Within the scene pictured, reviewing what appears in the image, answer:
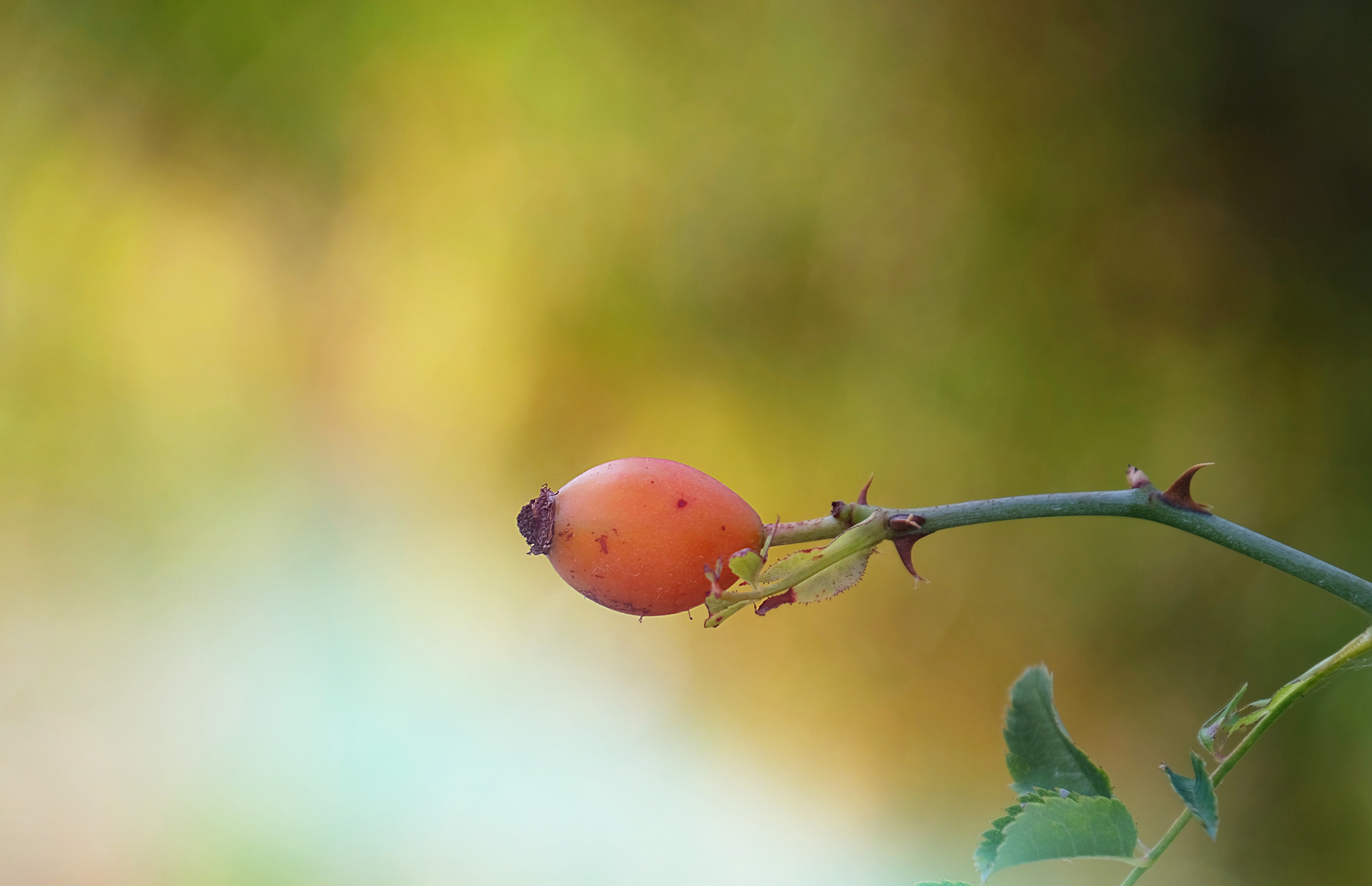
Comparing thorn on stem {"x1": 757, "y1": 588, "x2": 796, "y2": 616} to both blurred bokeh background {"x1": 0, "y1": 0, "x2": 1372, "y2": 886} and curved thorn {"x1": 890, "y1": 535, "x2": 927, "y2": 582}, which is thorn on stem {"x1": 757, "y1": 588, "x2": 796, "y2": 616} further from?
blurred bokeh background {"x1": 0, "y1": 0, "x2": 1372, "y2": 886}

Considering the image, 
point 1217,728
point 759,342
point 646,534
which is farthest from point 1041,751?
point 759,342

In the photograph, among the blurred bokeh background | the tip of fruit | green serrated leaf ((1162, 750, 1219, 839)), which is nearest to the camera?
green serrated leaf ((1162, 750, 1219, 839))

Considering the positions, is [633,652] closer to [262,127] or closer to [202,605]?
[202,605]

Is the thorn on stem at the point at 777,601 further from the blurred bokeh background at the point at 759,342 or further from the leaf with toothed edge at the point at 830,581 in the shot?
the blurred bokeh background at the point at 759,342

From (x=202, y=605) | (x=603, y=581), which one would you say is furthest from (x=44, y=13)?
(x=603, y=581)

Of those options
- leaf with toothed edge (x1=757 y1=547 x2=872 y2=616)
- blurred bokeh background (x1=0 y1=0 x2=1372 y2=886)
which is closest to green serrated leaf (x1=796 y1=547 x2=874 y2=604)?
leaf with toothed edge (x1=757 y1=547 x2=872 y2=616)

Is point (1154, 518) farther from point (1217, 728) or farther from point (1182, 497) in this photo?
point (1217, 728)
